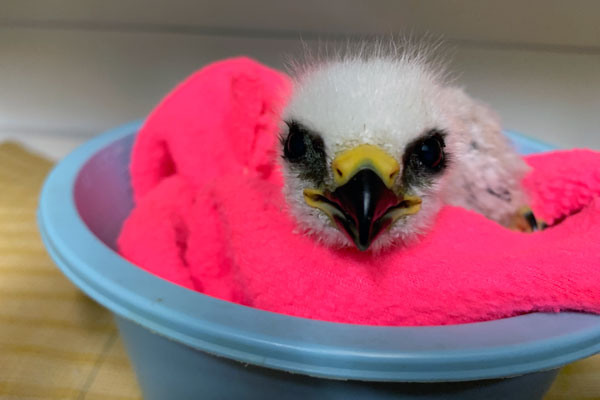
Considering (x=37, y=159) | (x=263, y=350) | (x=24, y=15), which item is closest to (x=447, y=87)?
(x=263, y=350)

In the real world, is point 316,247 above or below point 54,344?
above

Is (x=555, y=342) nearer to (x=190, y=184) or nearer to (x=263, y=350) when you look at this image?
(x=263, y=350)

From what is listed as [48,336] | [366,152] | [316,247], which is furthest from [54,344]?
[366,152]

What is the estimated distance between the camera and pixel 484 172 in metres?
0.59

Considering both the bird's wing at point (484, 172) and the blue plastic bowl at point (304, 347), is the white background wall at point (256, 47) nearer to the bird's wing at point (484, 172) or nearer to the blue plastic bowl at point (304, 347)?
the bird's wing at point (484, 172)

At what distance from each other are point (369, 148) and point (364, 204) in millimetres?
45

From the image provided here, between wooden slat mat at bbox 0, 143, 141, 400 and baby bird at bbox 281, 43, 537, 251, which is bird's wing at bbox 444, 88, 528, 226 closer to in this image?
baby bird at bbox 281, 43, 537, 251

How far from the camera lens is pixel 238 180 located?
0.59 metres

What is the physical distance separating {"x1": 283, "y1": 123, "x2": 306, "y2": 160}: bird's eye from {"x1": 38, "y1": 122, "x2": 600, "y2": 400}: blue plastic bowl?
0.44 feet

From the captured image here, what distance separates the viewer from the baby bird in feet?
1.29

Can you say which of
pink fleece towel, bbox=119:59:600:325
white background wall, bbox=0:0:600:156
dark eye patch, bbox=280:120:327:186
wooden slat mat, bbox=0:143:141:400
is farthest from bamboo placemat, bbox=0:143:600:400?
dark eye patch, bbox=280:120:327:186

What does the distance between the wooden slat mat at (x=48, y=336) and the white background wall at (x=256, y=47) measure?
30 cm

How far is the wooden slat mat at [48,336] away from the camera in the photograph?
2.21ft

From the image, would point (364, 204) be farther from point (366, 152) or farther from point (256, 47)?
point (256, 47)
